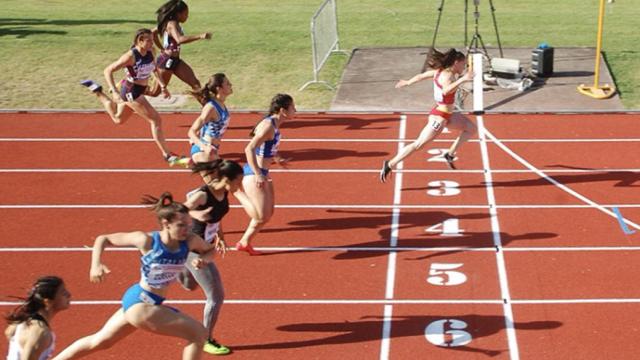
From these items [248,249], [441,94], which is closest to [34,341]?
[248,249]

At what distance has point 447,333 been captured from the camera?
10.8 metres

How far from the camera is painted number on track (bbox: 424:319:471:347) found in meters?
A: 10.6

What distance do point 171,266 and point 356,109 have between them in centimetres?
1033

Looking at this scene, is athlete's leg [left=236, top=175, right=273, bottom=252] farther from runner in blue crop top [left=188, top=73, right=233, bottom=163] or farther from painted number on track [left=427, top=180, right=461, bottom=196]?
painted number on track [left=427, top=180, right=461, bottom=196]

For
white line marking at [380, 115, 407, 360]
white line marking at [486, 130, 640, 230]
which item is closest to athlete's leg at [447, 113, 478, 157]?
white line marking at [380, 115, 407, 360]

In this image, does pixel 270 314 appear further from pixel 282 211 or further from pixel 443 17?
pixel 443 17

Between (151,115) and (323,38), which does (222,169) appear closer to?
(151,115)

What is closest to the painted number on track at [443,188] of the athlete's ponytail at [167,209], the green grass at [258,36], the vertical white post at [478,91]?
the vertical white post at [478,91]

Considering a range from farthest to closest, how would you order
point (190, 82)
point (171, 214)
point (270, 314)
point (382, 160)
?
point (190, 82), point (382, 160), point (270, 314), point (171, 214)

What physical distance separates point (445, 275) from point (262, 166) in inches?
98.3

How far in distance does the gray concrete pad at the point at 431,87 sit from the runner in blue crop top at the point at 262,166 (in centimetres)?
648

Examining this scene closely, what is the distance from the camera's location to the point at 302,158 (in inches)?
658

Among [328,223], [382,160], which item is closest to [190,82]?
[382,160]

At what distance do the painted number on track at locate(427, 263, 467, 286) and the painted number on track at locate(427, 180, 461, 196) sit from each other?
2559mm
